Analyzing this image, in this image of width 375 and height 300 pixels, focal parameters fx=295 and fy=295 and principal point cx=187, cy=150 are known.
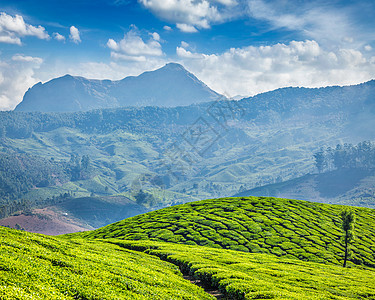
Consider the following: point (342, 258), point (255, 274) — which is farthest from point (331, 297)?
point (342, 258)

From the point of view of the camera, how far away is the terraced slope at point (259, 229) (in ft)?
224

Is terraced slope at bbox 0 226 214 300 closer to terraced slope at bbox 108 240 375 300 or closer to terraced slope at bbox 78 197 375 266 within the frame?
terraced slope at bbox 108 240 375 300

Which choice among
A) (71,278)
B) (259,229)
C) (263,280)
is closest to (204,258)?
(263,280)

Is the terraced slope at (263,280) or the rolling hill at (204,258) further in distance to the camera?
the terraced slope at (263,280)

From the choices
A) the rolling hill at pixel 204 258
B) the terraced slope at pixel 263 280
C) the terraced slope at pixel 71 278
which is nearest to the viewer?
the terraced slope at pixel 71 278

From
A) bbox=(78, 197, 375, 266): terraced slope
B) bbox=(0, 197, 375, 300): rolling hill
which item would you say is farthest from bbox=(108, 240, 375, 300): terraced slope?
bbox=(78, 197, 375, 266): terraced slope

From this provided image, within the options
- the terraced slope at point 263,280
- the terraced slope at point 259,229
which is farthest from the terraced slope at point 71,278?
the terraced slope at point 259,229

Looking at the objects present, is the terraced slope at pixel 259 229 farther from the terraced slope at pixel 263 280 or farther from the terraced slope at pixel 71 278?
the terraced slope at pixel 71 278

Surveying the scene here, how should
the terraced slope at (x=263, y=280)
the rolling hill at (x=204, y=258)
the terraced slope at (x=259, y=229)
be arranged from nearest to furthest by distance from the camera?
the rolling hill at (x=204, y=258) → the terraced slope at (x=263, y=280) → the terraced slope at (x=259, y=229)

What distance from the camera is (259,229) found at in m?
76.3

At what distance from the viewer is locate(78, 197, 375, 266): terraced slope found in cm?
6825

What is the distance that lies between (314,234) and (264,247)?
18536 millimetres

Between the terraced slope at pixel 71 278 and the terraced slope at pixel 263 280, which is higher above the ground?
the terraced slope at pixel 71 278

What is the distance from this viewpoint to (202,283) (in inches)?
1502
